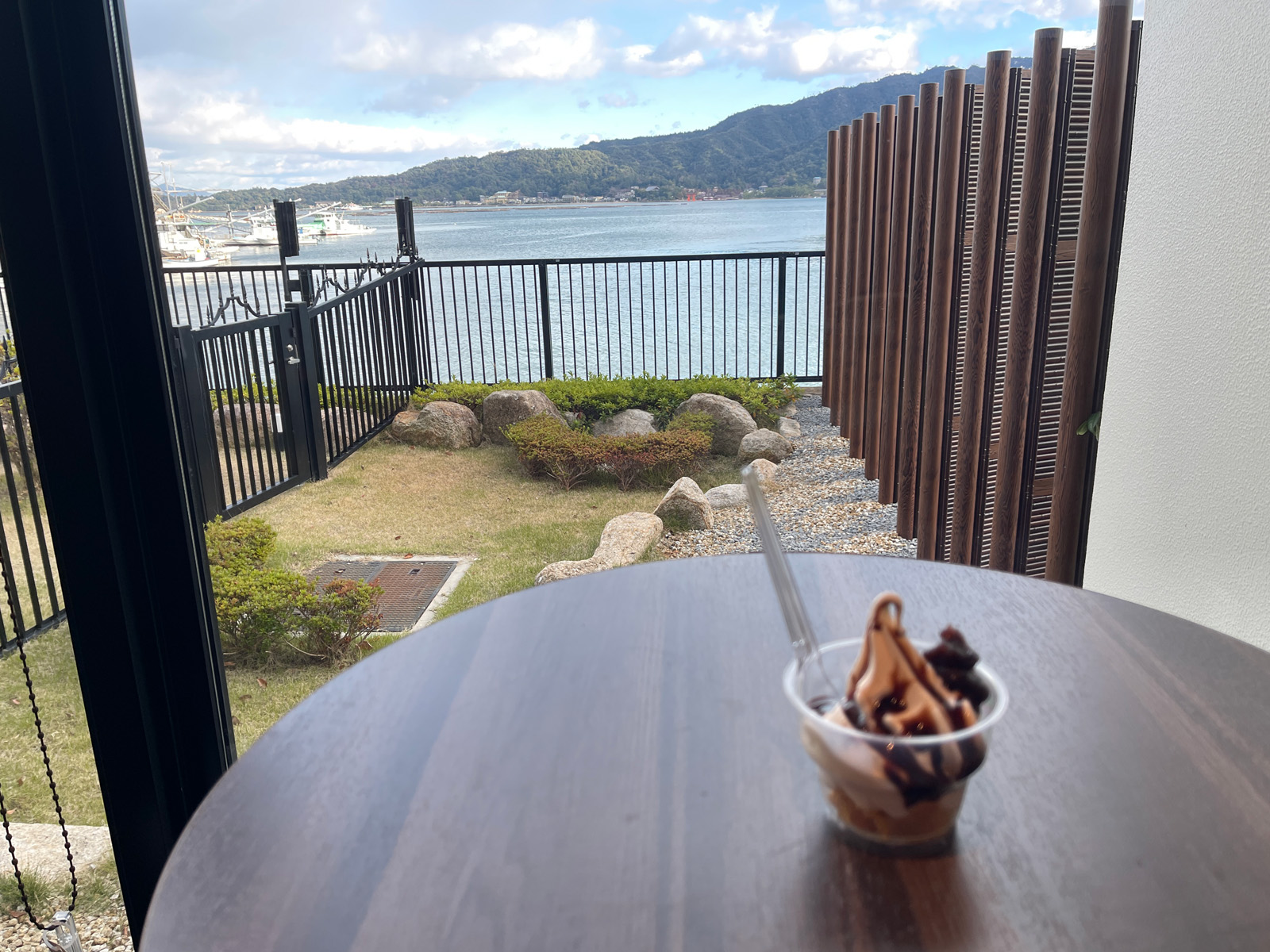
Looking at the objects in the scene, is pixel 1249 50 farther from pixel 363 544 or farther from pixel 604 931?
pixel 363 544

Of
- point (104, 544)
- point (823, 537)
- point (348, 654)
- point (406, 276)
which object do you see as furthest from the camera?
point (406, 276)

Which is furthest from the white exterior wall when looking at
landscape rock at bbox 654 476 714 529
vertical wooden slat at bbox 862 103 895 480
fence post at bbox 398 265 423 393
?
fence post at bbox 398 265 423 393

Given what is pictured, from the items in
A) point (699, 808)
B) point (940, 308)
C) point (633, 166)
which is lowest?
point (699, 808)

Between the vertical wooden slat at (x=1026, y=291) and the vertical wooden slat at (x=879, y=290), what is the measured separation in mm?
863

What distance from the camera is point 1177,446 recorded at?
140 cm

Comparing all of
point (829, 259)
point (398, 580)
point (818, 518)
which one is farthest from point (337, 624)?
point (829, 259)

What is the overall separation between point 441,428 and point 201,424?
1.30 meters

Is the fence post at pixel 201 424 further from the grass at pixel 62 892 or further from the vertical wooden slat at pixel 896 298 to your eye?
the vertical wooden slat at pixel 896 298

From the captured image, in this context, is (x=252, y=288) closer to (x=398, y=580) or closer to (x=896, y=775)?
(x=398, y=580)

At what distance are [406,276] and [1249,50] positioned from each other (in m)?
3.63

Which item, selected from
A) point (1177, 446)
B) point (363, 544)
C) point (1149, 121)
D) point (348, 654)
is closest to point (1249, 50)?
point (1149, 121)

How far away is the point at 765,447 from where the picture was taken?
3434mm

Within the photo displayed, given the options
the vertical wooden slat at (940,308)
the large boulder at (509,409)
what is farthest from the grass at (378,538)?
the vertical wooden slat at (940,308)

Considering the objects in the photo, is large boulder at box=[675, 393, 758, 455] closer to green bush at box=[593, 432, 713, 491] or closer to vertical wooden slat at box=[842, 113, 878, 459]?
green bush at box=[593, 432, 713, 491]
